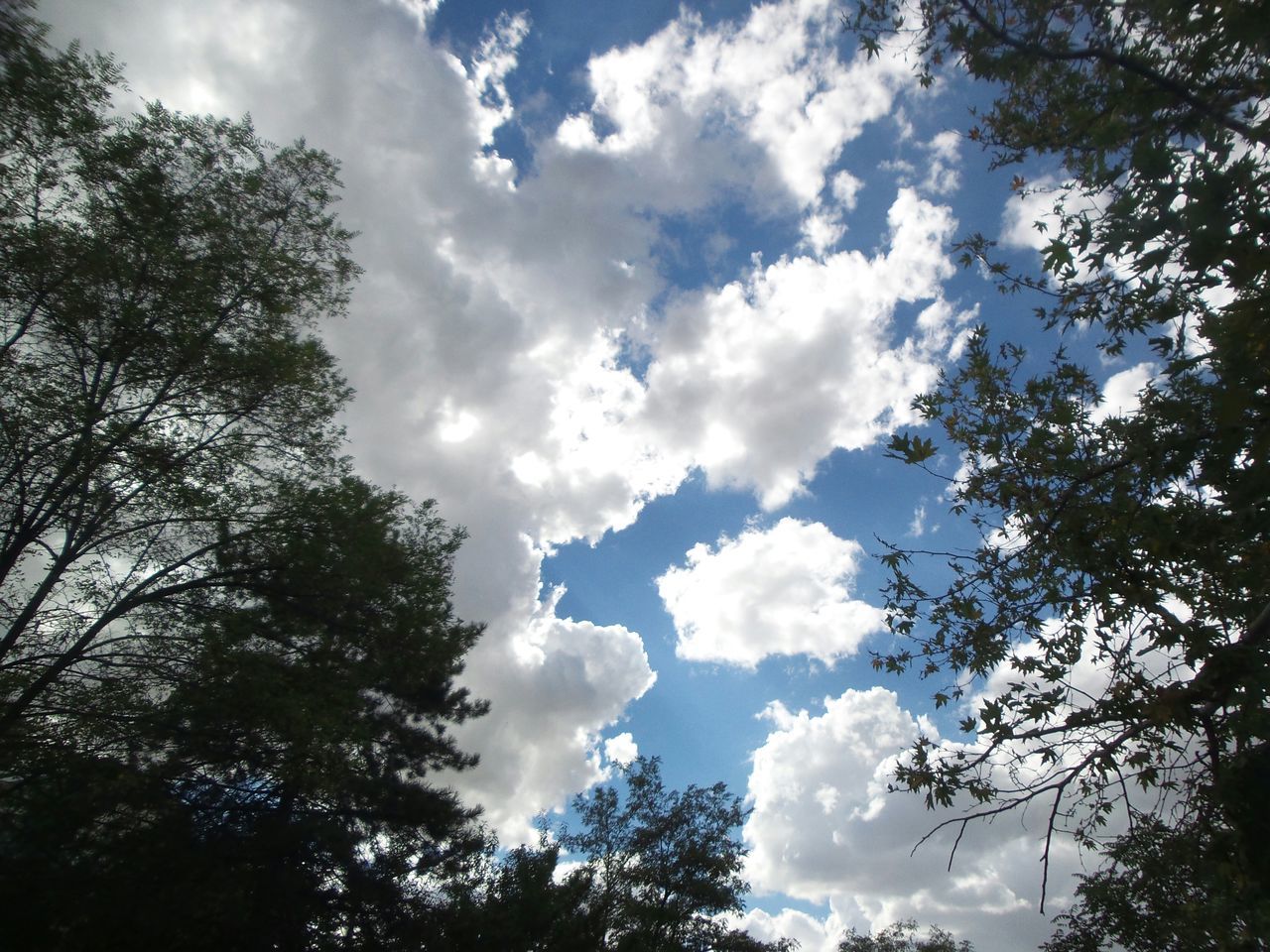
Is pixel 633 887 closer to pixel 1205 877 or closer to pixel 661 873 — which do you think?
pixel 661 873

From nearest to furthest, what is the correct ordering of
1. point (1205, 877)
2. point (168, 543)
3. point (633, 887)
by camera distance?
point (1205, 877) < point (168, 543) < point (633, 887)

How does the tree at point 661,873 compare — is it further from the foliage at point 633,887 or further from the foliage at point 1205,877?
the foliage at point 1205,877

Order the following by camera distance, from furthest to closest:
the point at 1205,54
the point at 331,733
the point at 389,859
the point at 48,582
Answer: the point at 389,859
the point at 331,733
the point at 48,582
the point at 1205,54

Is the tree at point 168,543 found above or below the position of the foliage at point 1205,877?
above

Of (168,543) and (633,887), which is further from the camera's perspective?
(633,887)

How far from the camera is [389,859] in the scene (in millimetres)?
18562

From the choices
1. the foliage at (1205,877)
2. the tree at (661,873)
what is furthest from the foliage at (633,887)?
the foliage at (1205,877)

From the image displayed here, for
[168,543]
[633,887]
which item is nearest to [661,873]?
[633,887]

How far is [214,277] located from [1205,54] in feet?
42.7

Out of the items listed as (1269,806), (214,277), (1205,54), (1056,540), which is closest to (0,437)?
(214,277)

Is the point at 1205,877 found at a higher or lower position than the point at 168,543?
lower

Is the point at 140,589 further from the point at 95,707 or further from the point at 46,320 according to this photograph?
the point at 46,320

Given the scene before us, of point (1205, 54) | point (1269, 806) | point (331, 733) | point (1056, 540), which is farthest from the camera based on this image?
point (331, 733)

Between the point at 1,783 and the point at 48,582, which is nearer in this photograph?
the point at 1,783
